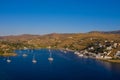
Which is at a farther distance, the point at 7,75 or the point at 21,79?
the point at 7,75

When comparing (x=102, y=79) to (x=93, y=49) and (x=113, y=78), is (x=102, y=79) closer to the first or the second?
(x=113, y=78)

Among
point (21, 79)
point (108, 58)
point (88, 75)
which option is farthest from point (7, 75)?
point (108, 58)

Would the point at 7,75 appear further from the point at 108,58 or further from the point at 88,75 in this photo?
the point at 108,58

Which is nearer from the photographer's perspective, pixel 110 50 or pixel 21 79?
pixel 21 79

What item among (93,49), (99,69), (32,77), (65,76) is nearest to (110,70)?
(99,69)

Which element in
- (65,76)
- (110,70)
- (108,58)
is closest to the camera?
(65,76)

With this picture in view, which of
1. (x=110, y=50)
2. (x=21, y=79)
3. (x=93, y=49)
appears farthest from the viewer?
(x=93, y=49)

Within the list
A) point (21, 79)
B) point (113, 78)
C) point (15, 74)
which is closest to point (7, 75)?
point (15, 74)

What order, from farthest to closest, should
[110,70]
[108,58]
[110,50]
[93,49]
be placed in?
[93,49]
[110,50]
[108,58]
[110,70]

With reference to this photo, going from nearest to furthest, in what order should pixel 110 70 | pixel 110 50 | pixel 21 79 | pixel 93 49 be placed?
pixel 21 79 < pixel 110 70 < pixel 110 50 < pixel 93 49
